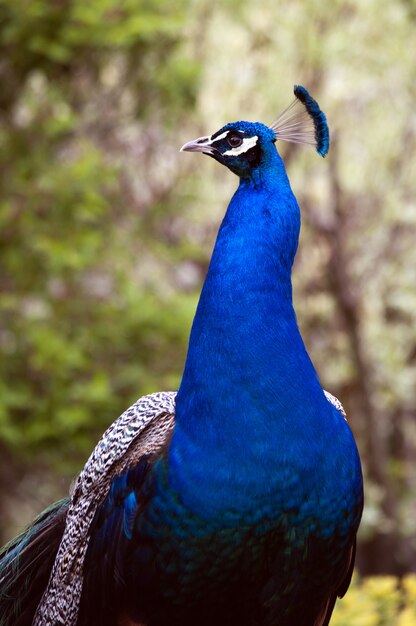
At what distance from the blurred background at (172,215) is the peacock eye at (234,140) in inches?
78.8

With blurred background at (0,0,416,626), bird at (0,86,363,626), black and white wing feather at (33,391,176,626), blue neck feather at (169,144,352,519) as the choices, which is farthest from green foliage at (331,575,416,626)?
blue neck feather at (169,144,352,519)

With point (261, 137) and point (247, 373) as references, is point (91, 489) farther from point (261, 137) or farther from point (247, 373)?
point (261, 137)

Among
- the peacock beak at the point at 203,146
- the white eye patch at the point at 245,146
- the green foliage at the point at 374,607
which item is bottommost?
the green foliage at the point at 374,607

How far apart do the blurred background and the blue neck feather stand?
1682mm

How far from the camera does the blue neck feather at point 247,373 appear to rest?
88.5 inches

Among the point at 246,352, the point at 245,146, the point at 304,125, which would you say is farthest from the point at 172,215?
the point at 246,352

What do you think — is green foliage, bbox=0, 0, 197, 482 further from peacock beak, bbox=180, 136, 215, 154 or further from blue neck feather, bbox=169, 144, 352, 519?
blue neck feather, bbox=169, 144, 352, 519

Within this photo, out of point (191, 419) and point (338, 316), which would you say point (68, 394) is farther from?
point (338, 316)

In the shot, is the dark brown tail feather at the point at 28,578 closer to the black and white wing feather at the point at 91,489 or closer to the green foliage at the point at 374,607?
the black and white wing feather at the point at 91,489

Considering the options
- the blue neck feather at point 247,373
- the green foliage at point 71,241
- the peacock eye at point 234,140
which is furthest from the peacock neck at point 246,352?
the green foliage at point 71,241


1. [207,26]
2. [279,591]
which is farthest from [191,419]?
[207,26]

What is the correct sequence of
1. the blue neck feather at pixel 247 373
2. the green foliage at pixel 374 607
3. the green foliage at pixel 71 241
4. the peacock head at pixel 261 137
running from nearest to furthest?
the blue neck feather at pixel 247 373 < the peacock head at pixel 261 137 < the green foliage at pixel 374 607 < the green foliage at pixel 71 241

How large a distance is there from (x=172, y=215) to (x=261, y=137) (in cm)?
427

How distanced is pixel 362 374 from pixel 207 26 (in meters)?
2.97
